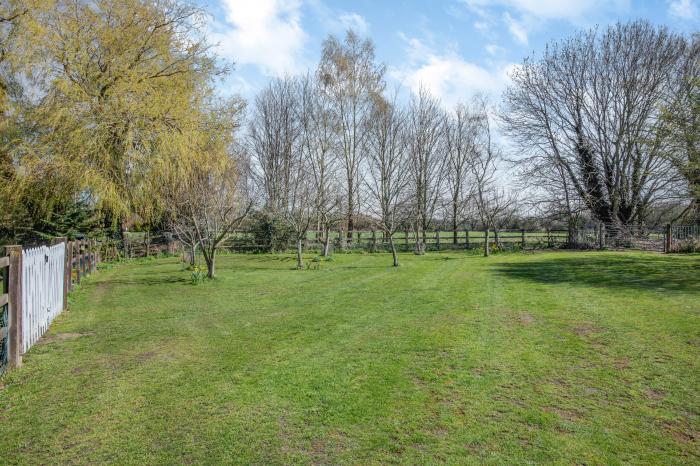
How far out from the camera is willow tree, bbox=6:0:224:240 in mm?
14906

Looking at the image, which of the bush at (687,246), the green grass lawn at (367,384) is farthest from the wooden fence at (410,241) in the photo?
the green grass lawn at (367,384)

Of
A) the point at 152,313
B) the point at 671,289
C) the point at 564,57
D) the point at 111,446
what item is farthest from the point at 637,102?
the point at 111,446

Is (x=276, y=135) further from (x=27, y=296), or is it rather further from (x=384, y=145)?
(x=27, y=296)

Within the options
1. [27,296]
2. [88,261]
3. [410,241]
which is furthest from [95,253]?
[410,241]

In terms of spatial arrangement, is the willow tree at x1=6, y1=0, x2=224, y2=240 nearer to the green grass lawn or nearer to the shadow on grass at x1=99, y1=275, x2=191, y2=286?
the shadow on grass at x1=99, y1=275, x2=191, y2=286

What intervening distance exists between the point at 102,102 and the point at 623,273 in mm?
17116

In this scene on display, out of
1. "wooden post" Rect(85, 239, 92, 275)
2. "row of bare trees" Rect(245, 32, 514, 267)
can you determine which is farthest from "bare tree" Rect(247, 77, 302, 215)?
"wooden post" Rect(85, 239, 92, 275)

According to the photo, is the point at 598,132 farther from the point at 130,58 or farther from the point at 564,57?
the point at 130,58

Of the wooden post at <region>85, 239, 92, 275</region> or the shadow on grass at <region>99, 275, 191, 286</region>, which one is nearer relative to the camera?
the shadow on grass at <region>99, 275, 191, 286</region>

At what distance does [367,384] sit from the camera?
4.67 metres

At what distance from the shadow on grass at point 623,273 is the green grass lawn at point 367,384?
183 centimetres

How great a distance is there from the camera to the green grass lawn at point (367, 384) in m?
3.41

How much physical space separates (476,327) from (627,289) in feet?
17.7

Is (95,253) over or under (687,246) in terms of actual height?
under
